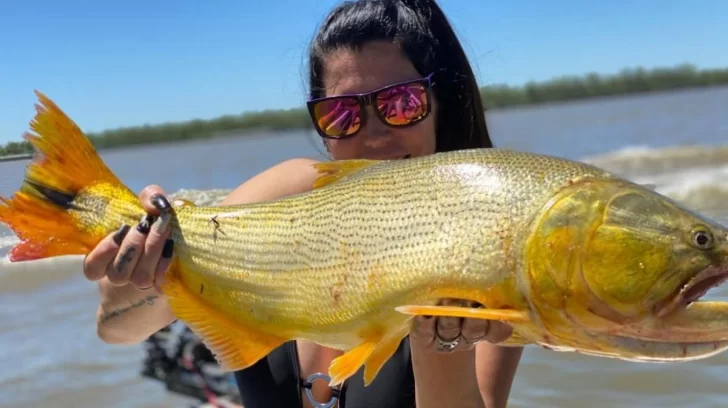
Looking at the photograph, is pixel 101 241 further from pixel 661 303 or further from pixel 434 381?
pixel 661 303

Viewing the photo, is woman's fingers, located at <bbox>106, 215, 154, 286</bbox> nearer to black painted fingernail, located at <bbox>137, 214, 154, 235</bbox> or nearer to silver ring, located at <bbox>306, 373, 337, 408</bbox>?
black painted fingernail, located at <bbox>137, 214, 154, 235</bbox>

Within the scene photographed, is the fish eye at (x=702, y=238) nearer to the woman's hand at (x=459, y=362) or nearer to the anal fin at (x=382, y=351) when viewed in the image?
the woman's hand at (x=459, y=362)

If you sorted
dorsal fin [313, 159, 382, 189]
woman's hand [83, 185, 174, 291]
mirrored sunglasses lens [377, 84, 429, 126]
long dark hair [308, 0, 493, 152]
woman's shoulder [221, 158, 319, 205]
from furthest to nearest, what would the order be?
1. woman's shoulder [221, 158, 319, 205]
2. long dark hair [308, 0, 493, 152]
3. mirrored sunglasses lens [377, 84, 429, 126]
4. woman's hand [83, 185, 174, 291]
5. dorsal fin [313, 159, 382, 189]

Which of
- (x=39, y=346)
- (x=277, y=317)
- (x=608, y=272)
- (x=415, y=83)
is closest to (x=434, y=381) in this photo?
(x=277, y=317)

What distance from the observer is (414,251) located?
1875mm

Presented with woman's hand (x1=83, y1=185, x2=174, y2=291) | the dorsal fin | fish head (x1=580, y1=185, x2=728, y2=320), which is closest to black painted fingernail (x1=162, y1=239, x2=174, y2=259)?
woman's hand (x1=83, y1=185, x2=174, y2=291)

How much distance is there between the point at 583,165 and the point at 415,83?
3.62 ft

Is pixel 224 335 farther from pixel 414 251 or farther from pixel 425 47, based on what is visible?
pixel 425 47

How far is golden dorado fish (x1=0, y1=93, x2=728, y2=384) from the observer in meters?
1.62

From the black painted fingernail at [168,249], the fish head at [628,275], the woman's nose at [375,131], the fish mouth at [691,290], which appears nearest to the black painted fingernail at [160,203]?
the black painted fingernail at [168,249]

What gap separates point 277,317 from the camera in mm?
2180

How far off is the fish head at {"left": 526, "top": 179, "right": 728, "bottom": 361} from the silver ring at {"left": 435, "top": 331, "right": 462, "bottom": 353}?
32 centimetres

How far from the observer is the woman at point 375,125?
281 cm

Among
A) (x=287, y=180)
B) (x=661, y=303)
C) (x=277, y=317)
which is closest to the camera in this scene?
(x=661, y=303)
